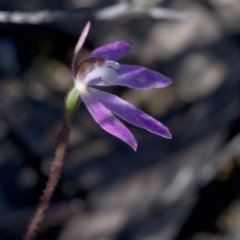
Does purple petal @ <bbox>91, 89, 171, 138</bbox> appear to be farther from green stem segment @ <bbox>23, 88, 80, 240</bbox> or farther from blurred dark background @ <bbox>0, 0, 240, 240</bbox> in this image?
blurred dark background @ <bbox>0, 0, 240, 240</bbox>

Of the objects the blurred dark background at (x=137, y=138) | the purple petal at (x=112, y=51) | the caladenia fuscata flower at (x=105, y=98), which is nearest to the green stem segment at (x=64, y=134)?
the caladenia fuscata flower at (x=105, y=98)

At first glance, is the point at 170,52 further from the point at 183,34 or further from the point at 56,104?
the point at 56,104

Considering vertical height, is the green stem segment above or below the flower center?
below

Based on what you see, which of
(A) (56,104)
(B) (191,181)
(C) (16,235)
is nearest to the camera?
(C) (16,235)

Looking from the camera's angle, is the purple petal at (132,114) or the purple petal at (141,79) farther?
the purple petal at (141,79)

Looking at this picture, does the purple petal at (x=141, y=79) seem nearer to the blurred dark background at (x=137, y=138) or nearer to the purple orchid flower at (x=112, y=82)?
the purple orchid flower at (x=112, y=82)

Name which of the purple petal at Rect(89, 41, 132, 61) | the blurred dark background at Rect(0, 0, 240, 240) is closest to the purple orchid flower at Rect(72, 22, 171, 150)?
the purple petal at Rect(89, 41, 132, 61)

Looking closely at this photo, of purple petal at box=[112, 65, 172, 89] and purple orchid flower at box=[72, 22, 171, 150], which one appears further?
purple petal at box=[112, 65, 172, 89]

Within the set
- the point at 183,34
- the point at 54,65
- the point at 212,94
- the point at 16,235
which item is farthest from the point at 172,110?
the point at 16,235
